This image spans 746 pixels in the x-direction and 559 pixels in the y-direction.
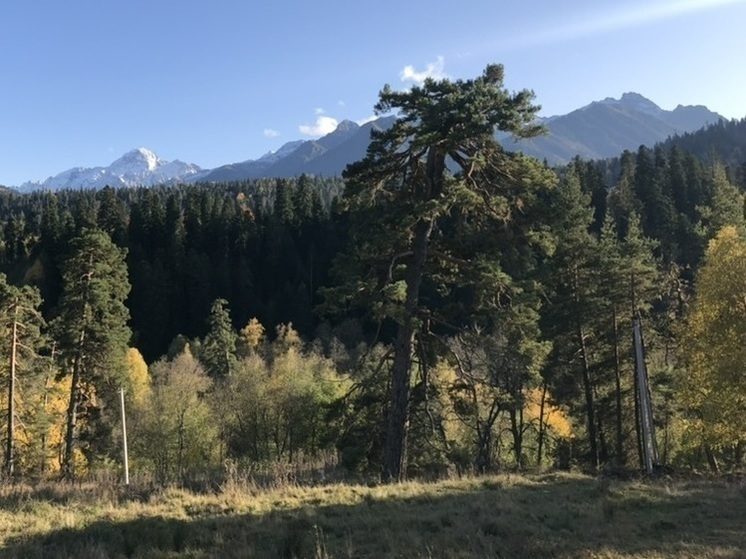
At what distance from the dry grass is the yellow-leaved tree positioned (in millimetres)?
12486

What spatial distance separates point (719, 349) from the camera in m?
23.2

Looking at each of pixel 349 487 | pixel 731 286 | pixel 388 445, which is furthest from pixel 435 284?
pixel 731 286

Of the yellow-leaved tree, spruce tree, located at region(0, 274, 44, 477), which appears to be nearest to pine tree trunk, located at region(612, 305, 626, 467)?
the yellow-leaved tree

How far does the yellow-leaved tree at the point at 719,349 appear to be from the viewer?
2267 centimetres

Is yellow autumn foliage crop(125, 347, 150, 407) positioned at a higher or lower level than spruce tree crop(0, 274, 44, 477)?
lower

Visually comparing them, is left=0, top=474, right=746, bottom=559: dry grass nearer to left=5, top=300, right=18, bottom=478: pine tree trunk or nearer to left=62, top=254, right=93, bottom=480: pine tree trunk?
left=62, top=254, right=93, bottom=480: pine tree trunk

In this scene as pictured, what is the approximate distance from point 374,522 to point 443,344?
23.3 feet

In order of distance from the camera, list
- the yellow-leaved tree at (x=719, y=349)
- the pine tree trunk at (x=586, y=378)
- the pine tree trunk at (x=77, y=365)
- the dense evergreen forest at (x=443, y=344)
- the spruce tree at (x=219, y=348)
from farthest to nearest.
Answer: the spruce tree at (x=219, y=348), the pine tree trunk at (x=77, y=365), the pine tree trunk at (x=586, y=378), the yellow-leaved tree at (x=719, y=349), the dense evergreen forest at (x=443, y=344)

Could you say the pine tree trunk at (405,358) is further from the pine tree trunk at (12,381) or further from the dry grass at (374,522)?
the pine tree trunk at (12,381)

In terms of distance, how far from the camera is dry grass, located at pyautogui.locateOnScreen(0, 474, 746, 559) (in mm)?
6832

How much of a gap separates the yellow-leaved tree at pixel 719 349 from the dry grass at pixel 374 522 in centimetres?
1249

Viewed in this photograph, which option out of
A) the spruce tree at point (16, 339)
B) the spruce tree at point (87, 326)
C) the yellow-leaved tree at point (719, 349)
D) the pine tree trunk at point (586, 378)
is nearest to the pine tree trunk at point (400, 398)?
the yellow-leaved tree at point (719, 349)

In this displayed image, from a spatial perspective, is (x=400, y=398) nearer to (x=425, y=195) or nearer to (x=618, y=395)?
(x=425, y=195)

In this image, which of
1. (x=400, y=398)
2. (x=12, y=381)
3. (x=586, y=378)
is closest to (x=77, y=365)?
(x=12, y=381)
